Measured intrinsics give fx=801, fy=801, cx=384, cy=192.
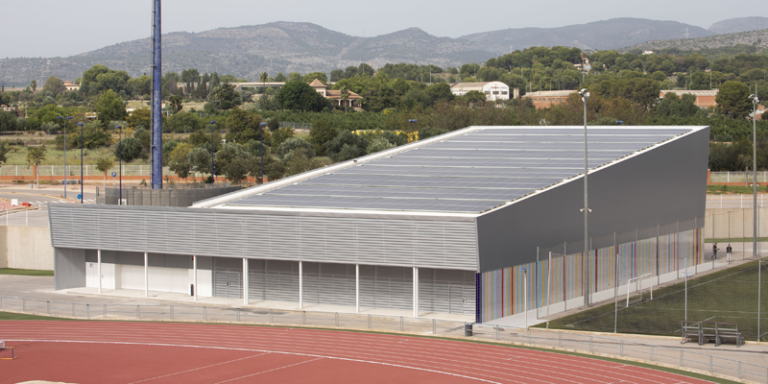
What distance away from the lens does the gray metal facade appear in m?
40.4

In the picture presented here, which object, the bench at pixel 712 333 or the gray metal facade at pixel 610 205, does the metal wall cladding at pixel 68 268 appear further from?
the bench at pixel 712 333

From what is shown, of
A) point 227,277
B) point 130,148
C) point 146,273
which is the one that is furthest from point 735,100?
A: point 146,273

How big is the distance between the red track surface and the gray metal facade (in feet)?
23.9

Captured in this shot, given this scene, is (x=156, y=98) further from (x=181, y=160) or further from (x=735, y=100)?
(x=735, y=100)

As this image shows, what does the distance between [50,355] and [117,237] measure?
14.6 metres

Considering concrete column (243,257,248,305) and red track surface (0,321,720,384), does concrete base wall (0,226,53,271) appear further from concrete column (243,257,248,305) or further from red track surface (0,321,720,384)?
concrete column (243,257,248,305)

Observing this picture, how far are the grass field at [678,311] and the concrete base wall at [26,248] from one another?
41.5 metres

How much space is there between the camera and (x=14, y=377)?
30.5m

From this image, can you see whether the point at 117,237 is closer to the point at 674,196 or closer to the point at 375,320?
the point at 375,320

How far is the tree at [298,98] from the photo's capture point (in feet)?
594

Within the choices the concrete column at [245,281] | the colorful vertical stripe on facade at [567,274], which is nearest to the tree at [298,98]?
the colorful vertical stripe on facade at [567,274]

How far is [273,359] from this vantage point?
107ft

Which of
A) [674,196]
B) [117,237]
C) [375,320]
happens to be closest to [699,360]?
[375,320]

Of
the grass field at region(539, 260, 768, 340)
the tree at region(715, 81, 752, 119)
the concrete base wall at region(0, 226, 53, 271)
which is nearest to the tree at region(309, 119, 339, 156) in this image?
the concrete base wall at region(0, 226, 53, 271)
